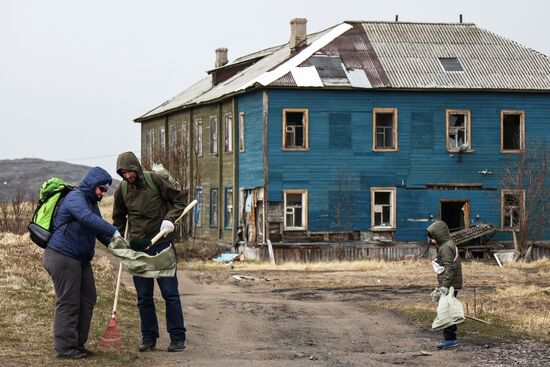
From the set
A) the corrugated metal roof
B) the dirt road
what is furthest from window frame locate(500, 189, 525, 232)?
the dirt road

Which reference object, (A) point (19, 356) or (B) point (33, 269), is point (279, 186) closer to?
(B) point (33, 269)

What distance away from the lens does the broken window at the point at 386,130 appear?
39406mm

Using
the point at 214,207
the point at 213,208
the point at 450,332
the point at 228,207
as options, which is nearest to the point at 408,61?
the point at 228,207

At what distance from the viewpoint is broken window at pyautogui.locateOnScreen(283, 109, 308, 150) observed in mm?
38812

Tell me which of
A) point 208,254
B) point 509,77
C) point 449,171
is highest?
point 509,77

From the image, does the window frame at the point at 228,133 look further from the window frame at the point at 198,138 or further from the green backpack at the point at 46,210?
the green backpack at the point at 46,210

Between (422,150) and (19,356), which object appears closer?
(19,356)

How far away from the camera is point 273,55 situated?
46.2 metres

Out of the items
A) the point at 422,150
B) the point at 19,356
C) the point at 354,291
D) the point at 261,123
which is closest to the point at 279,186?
the point at 261,123

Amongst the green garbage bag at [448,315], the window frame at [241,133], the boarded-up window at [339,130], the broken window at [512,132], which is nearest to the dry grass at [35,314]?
the green garbage bag at [448,315]

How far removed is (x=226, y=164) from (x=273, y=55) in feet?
16.7

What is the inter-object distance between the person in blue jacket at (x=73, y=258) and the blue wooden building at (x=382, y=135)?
26.2 m

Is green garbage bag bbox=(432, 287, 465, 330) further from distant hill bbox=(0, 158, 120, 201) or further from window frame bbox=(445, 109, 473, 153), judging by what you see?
distant hill bbox=(0, 158, 120, 201)

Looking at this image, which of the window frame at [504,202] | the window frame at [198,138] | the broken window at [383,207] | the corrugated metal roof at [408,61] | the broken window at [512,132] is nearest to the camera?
the corrugated metal roof at [408,61]
